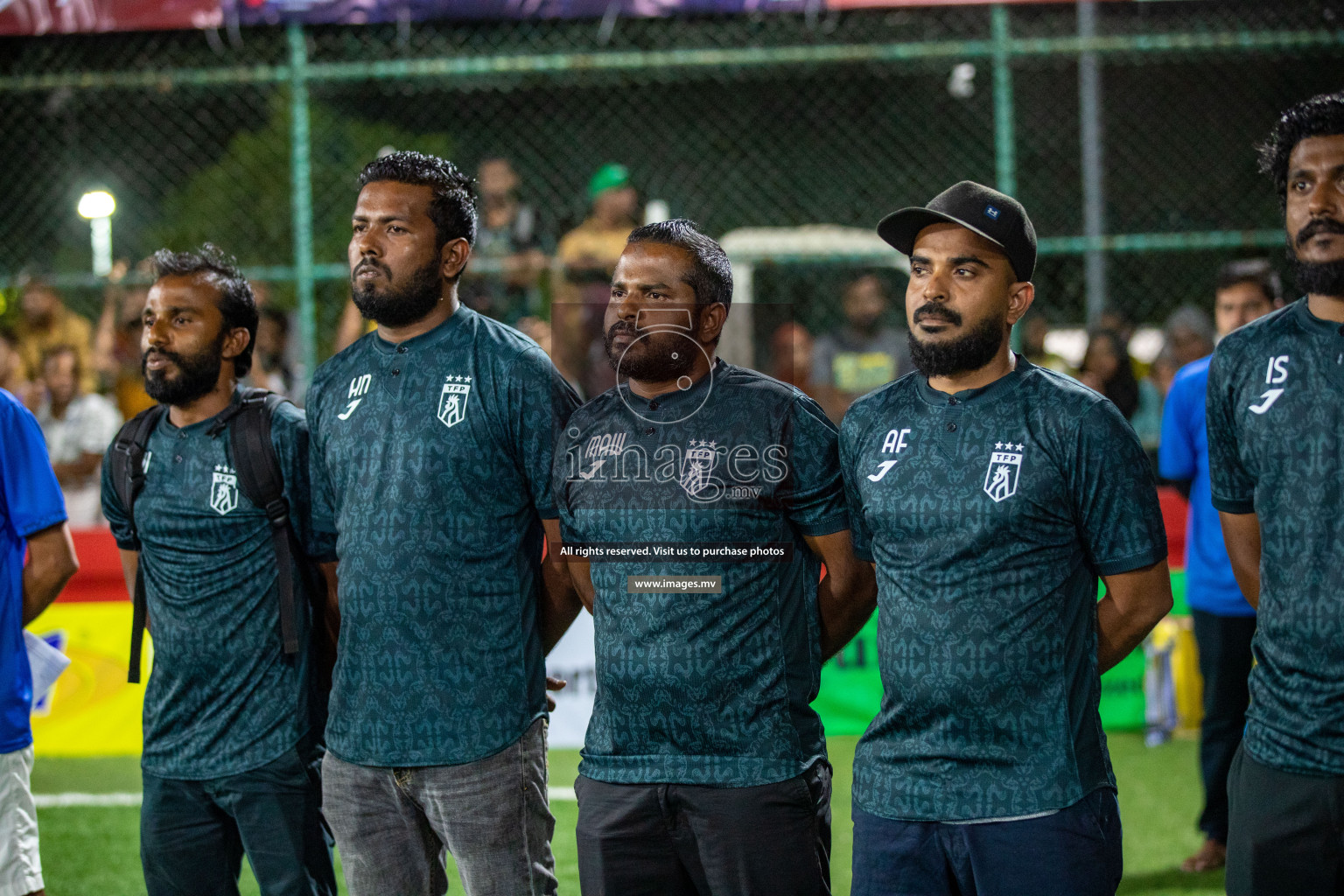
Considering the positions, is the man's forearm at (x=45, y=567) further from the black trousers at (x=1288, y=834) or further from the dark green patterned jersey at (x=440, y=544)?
the black trousers at (x=1288, y=834)

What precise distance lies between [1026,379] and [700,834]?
4.19 feet

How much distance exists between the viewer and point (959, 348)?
3.08 metres

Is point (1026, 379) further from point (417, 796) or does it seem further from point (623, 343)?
point (417, 796)

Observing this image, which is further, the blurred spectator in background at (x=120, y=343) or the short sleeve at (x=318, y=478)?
the blurred spectator in background at (x=120, y=343)

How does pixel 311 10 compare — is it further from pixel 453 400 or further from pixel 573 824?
pixel 453 400

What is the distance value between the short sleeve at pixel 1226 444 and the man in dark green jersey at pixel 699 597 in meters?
0.88

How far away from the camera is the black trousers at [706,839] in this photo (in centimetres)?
304

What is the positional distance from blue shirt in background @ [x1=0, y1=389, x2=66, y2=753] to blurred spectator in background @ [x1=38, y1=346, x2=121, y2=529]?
4.16m

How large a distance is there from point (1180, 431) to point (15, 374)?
7.55m

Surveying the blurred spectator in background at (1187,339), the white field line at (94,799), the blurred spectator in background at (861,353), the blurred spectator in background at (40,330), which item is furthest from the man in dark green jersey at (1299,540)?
the blurred spectator in background at (40,330)

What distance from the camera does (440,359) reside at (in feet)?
11.7

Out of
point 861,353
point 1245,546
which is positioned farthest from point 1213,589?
point 861,353

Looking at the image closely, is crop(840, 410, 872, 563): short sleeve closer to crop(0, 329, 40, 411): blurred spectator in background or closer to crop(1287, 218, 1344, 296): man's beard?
crop(1287, 218, 1344, 296): man's beard

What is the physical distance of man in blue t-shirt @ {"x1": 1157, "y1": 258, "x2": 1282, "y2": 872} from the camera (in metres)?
5.32
